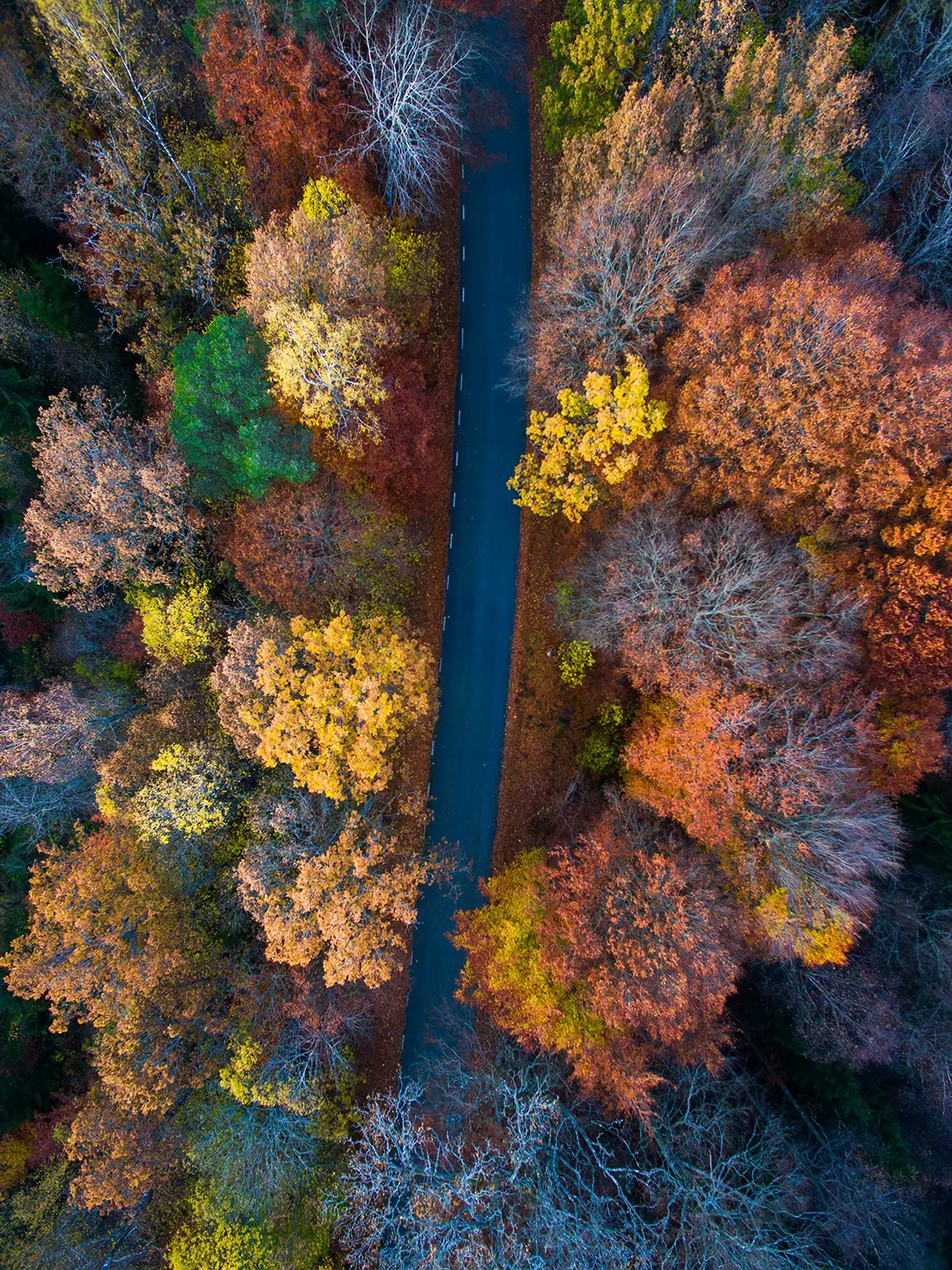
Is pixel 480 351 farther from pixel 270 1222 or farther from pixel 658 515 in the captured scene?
pixel 270 1222

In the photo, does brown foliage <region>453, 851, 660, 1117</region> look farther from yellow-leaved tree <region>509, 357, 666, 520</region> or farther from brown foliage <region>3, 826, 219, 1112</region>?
yellow-leaved tree <region>509, 357, 666, 520</region>

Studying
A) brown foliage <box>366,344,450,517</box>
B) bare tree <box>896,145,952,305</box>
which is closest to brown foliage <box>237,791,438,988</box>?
brown foliage <box>366,344,450,517</box>

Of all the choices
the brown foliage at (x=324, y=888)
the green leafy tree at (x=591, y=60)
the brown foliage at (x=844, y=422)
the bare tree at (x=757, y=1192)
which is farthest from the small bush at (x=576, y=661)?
the green leafy tree at (x=591, y=60)

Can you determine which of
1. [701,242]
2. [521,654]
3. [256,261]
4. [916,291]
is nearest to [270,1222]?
[521,654]

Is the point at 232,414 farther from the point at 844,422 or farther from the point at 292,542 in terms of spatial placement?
the point at 844,422

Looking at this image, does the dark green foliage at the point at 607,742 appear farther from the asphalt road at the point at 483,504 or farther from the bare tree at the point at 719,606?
the asphalt road at the point at 483,504

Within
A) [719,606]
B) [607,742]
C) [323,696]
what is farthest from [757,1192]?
[323,696]
